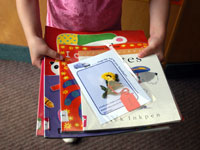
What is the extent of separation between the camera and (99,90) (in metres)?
0.47

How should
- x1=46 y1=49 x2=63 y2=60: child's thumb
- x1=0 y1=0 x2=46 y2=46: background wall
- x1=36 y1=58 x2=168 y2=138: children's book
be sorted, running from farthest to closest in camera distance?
x1=0 y1=0 x2=46 y2=46: background wall < x1=46 y1=49 x2=63 y2=60: child's thumb < x1=36 y1=58 x2=168 y2=138: children's book

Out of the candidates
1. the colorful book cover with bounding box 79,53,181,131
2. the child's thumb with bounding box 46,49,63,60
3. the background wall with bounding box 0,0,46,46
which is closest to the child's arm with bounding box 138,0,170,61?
the colorful book cover with bounding box 79,53,181,131

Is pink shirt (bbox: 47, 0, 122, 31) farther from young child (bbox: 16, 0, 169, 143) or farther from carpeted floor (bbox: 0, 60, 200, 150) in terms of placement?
carpeted floor (bbox: 0, 60, 200, 150)

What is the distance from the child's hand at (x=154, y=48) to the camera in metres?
0.55

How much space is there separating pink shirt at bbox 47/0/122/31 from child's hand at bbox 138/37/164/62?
16cm

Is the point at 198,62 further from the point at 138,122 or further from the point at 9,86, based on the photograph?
the point at 9,86

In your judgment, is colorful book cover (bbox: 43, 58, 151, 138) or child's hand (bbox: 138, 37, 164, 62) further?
child's hand (bbox: 138, 37, 164, 62)

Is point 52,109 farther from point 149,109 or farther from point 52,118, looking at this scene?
point 149,109

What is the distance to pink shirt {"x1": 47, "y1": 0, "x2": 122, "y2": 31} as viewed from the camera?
0.60 metres

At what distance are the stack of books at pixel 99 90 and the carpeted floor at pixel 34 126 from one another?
2.10ft

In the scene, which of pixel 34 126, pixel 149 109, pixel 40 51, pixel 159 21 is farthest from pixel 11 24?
pixel 149 109

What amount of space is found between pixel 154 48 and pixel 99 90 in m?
0.21

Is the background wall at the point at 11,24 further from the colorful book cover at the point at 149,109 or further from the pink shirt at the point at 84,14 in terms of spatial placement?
the colorful book cover at the point at 149,109

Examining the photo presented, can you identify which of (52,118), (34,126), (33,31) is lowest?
(34,126)
